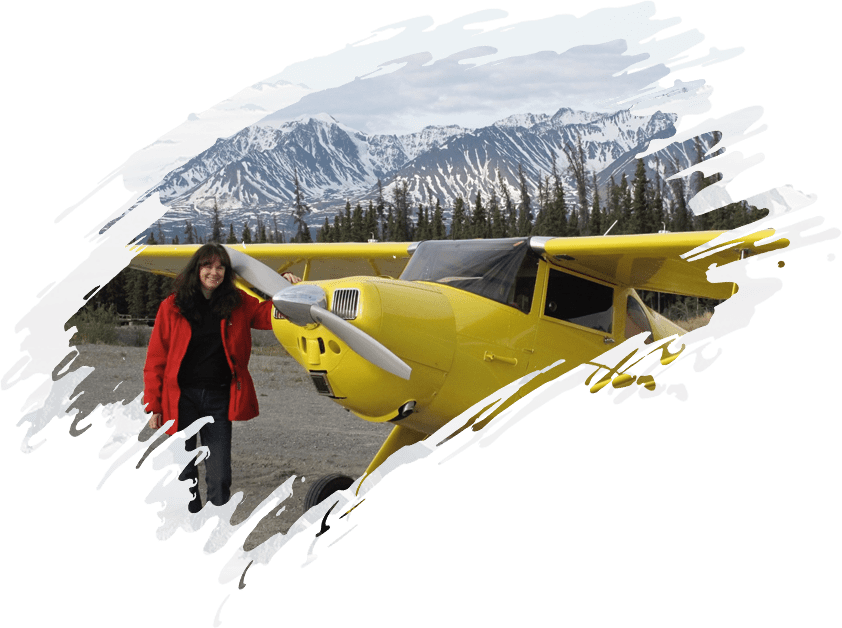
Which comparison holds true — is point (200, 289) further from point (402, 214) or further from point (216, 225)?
point (402, 214)

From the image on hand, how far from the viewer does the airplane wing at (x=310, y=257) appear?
23.9 feet

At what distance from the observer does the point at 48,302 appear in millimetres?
5219

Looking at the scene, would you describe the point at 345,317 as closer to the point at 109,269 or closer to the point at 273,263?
the point at 109,269

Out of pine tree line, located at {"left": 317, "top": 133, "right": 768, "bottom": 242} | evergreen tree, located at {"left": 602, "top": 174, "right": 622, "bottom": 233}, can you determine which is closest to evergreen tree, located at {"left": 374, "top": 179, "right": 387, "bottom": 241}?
pine tree line, located at {"left": 317, "top": 133, "right": 768, "bottom": 242}

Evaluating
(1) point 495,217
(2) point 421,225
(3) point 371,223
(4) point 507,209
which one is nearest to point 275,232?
(3) point 371,223

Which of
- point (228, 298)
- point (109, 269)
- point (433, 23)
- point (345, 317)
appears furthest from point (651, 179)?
point (109, 269)

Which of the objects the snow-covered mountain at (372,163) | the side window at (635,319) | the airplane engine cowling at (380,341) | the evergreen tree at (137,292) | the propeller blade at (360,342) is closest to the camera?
the propeller blade at (360,342)

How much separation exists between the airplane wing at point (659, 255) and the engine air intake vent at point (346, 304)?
192 centimetres

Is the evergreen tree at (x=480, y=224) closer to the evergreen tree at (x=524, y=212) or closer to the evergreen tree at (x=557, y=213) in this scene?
the evergreen tree at (x=524, y=212)

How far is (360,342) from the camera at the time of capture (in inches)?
Answer: 158

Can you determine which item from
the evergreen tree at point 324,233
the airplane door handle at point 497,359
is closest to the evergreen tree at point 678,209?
the airplane door handle at point 497,359

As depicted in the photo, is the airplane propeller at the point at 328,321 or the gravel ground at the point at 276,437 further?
the gravel ground at the point at 276,437

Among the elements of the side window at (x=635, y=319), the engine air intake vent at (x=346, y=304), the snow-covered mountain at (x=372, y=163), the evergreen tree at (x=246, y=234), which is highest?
the snow-covered mountain at (x=372, y=163)

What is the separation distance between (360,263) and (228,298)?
341 centimetres
